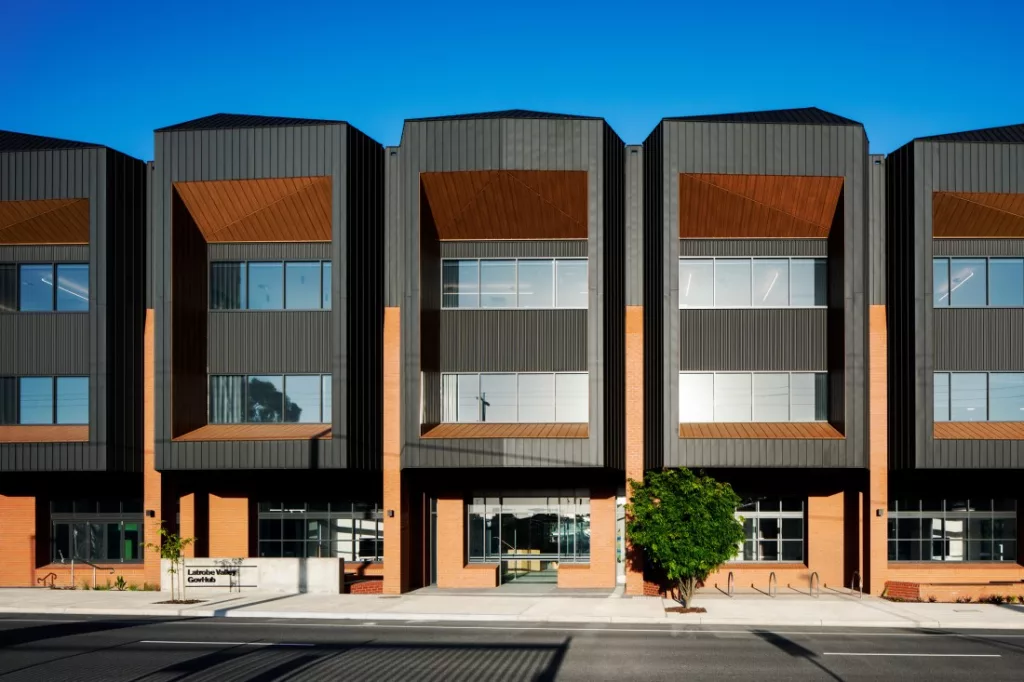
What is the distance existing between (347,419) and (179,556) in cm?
659

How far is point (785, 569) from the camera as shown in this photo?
108ft

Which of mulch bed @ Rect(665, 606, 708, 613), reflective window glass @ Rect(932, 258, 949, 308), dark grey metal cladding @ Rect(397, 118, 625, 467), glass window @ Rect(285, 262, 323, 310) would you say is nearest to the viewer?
mulch bed @ Rect(665, 606, 708, 613)

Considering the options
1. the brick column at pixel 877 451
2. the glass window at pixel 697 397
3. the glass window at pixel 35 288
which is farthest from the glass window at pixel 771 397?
the glass window at pixel 35 288

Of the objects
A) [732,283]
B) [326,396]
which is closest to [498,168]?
[732,283]

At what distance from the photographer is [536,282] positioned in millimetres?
32844

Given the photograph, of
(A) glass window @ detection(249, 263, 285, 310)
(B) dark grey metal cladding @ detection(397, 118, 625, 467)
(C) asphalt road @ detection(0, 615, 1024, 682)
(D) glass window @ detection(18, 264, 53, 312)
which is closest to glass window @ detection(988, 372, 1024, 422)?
(C) asphalt road @ detection(0, 615, 1024, 682)

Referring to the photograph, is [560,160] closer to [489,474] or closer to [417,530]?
[489,474]

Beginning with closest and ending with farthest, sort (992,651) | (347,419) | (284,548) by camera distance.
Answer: (992,651)
(347,419)
(284,548)

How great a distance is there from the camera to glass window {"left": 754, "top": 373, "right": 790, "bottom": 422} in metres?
31.9

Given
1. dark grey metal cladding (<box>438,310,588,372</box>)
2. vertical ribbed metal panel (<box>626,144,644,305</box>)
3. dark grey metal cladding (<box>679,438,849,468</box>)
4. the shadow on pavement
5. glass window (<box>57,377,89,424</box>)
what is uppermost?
vertical ribbed metal panel (<box>626,144,644,305</box>)

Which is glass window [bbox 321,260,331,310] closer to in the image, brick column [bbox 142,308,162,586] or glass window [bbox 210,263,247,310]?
glass window [bbox 210,263,247,310]

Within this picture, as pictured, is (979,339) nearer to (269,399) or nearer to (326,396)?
(326,396)

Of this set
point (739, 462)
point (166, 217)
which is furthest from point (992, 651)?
point (166, 217)

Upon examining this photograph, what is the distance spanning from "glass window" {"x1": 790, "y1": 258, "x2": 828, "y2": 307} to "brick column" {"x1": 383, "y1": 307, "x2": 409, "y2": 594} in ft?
41.7
